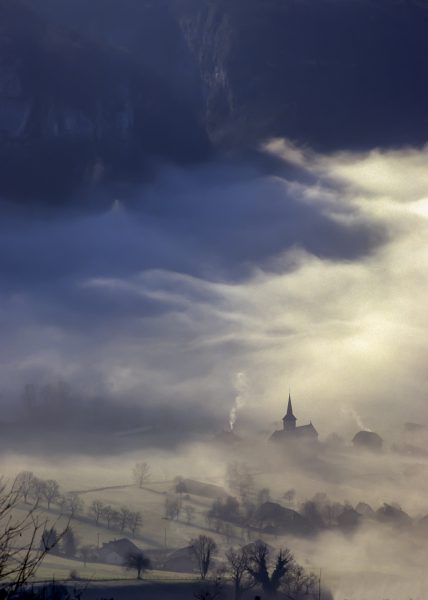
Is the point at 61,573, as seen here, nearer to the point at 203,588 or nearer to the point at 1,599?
the point at 203,588

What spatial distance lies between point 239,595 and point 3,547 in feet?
567

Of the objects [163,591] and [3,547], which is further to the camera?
[163,591]

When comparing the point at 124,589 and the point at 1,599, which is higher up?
the point at 124,589

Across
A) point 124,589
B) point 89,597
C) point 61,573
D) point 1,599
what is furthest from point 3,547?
point 61,573

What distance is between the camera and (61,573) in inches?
7795

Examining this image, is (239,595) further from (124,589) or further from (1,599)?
(1,599)

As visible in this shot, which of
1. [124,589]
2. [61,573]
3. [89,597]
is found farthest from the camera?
[61,573]

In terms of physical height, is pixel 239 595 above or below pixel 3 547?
above

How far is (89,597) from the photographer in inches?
6762

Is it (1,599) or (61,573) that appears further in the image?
(61,573)

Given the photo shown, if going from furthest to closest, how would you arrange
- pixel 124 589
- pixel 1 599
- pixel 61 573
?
pixel 61 573
pixel 124 589
pixel 1 599

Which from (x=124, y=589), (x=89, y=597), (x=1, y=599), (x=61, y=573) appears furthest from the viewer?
(x=61, y=573)

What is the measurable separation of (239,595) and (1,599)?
568 feet

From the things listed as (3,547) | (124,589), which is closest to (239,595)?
(124,589)
